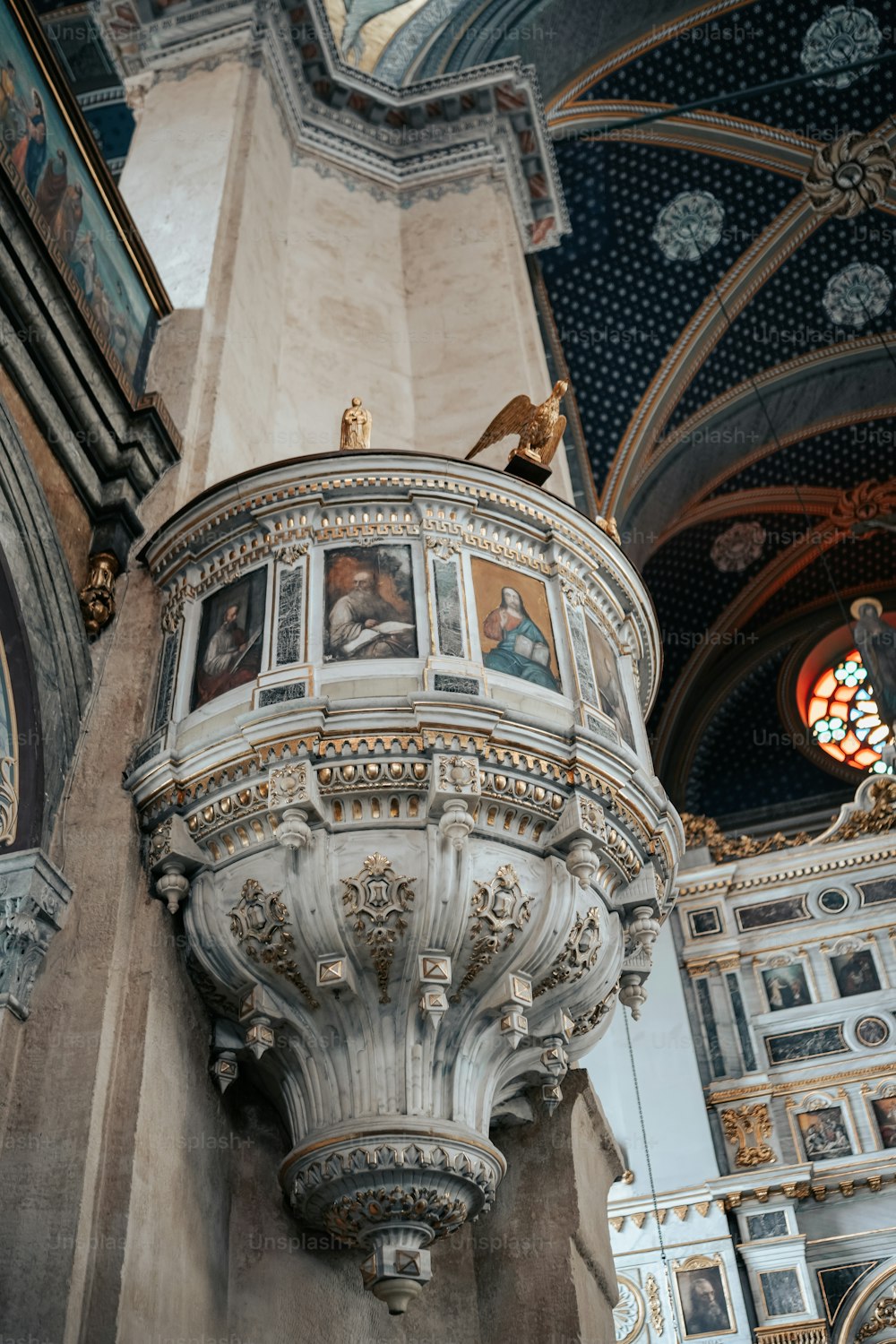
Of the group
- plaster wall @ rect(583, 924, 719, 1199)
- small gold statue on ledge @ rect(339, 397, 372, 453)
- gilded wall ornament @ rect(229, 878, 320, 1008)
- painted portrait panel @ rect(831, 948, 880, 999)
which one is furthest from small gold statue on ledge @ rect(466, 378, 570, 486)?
painted portrait panel @ rect(831, 948, 880, 999)

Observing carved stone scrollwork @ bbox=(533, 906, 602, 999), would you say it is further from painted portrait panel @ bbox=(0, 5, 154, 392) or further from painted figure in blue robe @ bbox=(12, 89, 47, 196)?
painted figure in blue robe @ bbox=(12, 89, 47, 196)

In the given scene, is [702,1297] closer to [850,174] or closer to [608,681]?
[608,681]

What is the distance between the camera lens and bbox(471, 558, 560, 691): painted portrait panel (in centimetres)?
509

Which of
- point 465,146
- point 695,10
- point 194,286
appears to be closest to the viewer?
point 194,286

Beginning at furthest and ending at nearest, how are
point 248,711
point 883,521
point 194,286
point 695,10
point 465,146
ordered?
point 883,521
point 695,10
point 465,146
point 194,286
point 248,711

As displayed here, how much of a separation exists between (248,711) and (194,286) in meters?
3.38

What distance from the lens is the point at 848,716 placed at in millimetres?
16328

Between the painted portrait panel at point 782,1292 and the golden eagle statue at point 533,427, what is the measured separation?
Result: 8.06 meters

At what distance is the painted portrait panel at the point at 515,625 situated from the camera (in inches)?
200

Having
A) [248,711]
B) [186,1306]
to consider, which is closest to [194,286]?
[248,711]

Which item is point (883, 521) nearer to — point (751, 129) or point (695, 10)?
point (751, 129)

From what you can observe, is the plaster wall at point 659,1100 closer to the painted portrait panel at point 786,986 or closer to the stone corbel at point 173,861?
the painted portrait panel at point 786,986

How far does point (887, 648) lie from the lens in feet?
A: 48.8

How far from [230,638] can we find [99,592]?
2.22 feet
